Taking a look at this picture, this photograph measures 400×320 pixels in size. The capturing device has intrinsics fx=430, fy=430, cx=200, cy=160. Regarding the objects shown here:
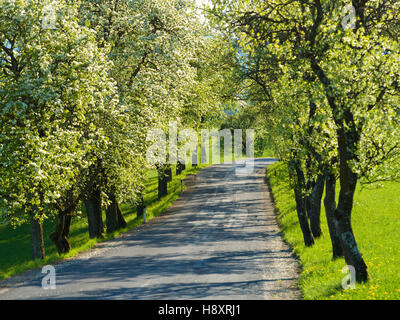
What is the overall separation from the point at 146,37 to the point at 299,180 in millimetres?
12299

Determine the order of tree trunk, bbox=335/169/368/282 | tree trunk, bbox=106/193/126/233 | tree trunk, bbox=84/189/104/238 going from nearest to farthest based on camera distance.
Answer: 1. tree trunk, bbox=335/169/368/282
2. tree trunk, bbox=84/189/104/238
3. tree trunk, bbox=106/193/126/233

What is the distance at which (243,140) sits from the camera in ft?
310

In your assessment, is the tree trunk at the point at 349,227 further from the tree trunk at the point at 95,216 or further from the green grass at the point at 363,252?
the tree trunk at the point at 95,216

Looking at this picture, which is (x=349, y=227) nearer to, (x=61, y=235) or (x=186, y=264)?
(x=186, y=264)

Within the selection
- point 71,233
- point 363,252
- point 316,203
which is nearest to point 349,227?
point 363,252

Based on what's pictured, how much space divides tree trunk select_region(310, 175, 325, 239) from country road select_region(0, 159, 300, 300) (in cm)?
197

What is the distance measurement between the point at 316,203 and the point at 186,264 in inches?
288

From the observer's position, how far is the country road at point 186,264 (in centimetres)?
1378

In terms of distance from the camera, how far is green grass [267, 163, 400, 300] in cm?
1194

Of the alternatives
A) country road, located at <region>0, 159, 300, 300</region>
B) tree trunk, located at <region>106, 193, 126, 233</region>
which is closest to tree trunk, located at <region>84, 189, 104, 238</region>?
tree trunk, located at <region>106, 193, 126, 233</region>

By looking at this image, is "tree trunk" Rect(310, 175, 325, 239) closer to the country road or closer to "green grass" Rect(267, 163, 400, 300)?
"green grass" Rect(267, 163, 400, 300)

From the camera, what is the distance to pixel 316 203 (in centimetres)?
2114

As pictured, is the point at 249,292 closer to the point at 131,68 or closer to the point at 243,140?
the point at 131,68
